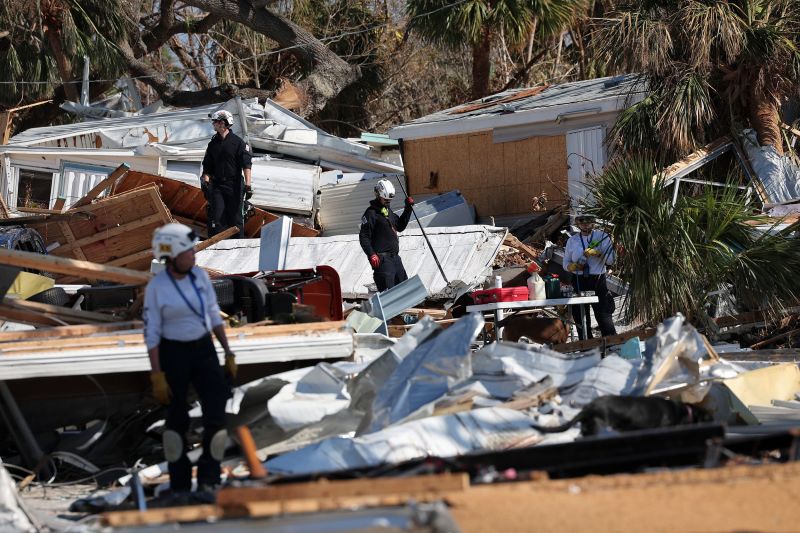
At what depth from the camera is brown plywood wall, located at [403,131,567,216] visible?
58.5 feet

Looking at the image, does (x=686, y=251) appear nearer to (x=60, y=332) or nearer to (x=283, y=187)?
(x=60, y=332)

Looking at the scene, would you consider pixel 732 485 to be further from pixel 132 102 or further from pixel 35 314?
pixel 132 102

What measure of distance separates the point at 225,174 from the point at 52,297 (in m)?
4.60

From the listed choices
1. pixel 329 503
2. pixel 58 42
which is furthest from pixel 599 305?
pixel 58 42

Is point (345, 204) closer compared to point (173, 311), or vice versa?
point (173, 311)

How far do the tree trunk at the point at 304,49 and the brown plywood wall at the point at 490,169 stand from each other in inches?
236

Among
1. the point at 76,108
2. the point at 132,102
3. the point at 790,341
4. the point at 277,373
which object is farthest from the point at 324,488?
the point at 132,102

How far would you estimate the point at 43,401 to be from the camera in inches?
342

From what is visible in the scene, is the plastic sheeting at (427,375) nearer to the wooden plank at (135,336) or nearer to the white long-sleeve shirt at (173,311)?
the wooden plank at (135,336)

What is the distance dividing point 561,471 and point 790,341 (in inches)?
246

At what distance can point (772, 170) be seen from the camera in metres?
14.6

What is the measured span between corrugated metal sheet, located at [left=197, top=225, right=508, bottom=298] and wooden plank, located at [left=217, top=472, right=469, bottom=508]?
8.26 metres

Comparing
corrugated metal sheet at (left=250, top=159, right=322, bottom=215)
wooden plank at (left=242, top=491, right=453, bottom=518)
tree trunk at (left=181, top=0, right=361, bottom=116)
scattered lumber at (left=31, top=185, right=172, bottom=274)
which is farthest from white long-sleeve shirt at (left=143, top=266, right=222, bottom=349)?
tree trunk at (left=181, top=0, right=361, bottom=116)

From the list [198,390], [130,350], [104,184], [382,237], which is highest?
[104,184]
